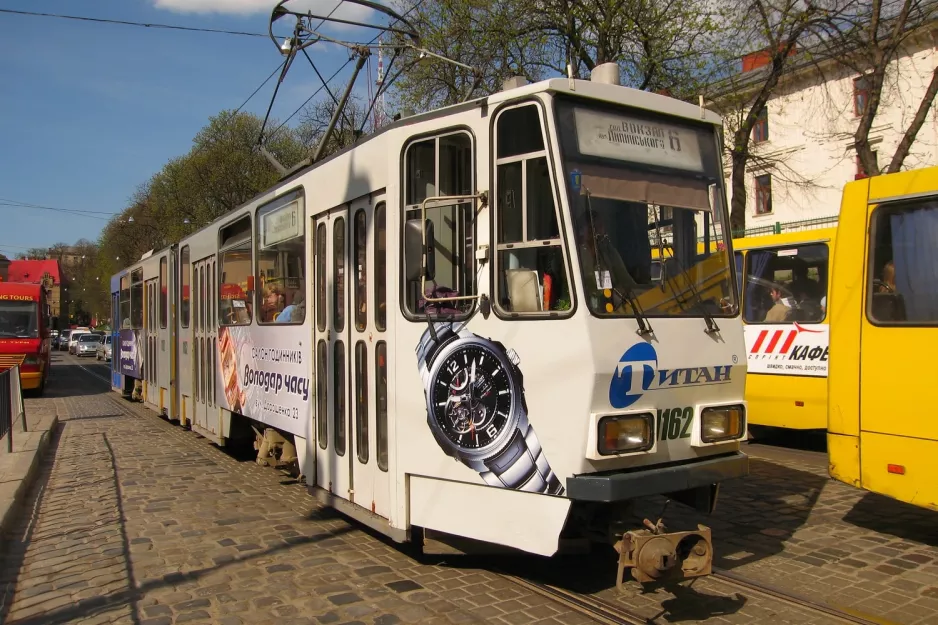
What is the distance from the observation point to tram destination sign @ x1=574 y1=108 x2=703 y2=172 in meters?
4.63

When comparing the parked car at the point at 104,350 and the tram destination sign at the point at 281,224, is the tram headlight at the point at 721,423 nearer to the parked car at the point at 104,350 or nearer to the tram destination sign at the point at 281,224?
the tram destination sign at the point at 281,224

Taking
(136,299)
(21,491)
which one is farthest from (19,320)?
(21,491)

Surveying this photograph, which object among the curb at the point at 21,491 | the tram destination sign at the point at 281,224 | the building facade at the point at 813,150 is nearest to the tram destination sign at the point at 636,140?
the tram destination sign at the point at 281,224

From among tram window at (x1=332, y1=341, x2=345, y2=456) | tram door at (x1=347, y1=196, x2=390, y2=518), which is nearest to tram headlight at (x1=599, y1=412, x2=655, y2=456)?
tram door at (x1=347, y1=196, x2=390, y2=518)

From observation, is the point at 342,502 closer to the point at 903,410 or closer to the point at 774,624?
the point at 774,624

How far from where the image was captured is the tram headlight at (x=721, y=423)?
4809mm

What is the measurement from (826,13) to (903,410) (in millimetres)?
13382

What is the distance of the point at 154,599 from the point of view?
4.95 metres

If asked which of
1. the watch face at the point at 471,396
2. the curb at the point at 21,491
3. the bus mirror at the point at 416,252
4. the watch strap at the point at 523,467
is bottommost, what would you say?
the curb at the point at 21,491

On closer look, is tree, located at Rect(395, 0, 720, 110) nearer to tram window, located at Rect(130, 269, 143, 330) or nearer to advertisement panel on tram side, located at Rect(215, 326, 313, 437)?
tram window, located at Rect(130, 269, 143, 330)

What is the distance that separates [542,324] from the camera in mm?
4480

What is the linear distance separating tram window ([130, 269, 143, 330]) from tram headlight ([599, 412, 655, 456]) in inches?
552

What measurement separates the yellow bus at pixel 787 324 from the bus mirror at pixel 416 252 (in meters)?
5.97

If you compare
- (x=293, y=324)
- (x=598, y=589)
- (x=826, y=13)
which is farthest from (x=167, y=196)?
(x=598, y=589)
